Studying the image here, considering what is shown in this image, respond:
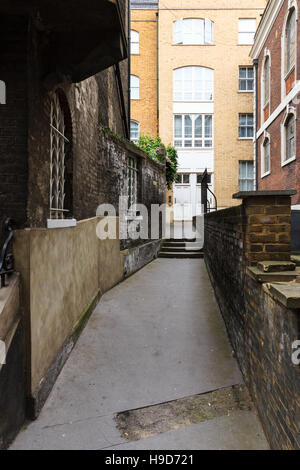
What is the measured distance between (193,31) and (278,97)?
33.8 feet

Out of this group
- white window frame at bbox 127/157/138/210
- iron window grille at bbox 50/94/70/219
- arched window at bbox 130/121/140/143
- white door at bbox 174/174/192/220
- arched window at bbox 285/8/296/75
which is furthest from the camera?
arched window at bbox 130/121/140/143

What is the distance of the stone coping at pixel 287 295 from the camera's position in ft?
5.76

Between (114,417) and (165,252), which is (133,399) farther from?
(165,252)

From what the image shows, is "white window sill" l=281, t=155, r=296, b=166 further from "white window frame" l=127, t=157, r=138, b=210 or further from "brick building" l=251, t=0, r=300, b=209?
"white window frame" l=127, t=157, r=138, b=210

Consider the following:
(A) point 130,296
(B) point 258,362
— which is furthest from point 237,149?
(B) point 258,362

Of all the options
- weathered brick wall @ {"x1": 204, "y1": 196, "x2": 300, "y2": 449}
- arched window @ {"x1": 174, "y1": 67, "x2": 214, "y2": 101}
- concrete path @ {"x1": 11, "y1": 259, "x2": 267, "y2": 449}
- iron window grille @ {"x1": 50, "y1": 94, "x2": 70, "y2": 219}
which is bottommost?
concrete path @ {"x1": 11, "y1": 259, "x2": 267, "y2": 449}

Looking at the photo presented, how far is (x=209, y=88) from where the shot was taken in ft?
64.8

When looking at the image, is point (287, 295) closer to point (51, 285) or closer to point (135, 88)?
point (51, 285)

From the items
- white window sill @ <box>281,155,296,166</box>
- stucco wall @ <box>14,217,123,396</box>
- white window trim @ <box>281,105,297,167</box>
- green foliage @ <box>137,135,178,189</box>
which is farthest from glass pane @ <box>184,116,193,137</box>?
stucco wall @ <box>14,217,123,396</box>

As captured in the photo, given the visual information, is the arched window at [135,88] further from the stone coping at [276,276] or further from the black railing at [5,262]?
the stone coping at [276,276]

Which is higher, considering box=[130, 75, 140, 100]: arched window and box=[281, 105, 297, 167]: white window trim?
box=[130, 75, 140, 100]: arched window

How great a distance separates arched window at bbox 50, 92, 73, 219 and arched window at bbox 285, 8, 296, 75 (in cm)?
930

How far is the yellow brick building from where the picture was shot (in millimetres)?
19453
